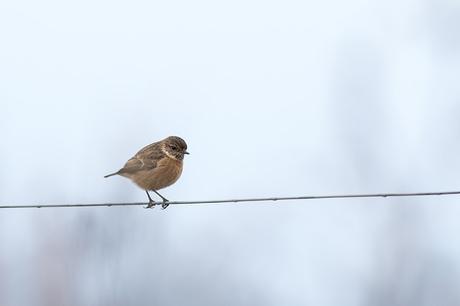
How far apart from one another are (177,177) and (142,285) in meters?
11.5

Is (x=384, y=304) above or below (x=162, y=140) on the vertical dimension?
below

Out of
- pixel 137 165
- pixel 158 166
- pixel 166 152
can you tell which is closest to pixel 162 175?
pixel 158 166

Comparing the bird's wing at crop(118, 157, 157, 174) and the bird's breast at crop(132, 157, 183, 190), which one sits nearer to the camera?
the bird's breast at crop(132, 157, 183, 190)

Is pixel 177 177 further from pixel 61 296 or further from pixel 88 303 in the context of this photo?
pixel 61 296

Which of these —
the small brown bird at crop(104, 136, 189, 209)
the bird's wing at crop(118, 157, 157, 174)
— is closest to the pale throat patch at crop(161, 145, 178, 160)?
the small brown bird at crop(104, 136, 189, 209)

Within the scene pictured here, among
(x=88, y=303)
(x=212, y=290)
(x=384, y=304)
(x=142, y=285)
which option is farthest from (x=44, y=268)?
(x=142, y=285)

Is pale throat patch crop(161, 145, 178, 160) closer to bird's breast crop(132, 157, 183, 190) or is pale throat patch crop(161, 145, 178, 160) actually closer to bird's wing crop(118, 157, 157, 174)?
bird's breast crop(132, 157, 183, 190)

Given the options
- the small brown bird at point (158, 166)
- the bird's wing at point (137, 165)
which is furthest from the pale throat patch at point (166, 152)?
the bird's wing at point (137, 165)

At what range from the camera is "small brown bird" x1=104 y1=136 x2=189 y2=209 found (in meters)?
15.1

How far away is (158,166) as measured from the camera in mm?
15156

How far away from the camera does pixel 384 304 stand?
16.5 meters

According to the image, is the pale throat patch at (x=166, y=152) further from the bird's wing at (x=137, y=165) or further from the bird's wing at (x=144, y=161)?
the bird's wing at (x=137, y=165)

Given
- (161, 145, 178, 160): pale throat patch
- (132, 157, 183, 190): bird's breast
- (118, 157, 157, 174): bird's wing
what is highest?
(161, 145, 178, 160): pale throat patch

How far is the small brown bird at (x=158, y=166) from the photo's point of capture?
1512 centimetres
